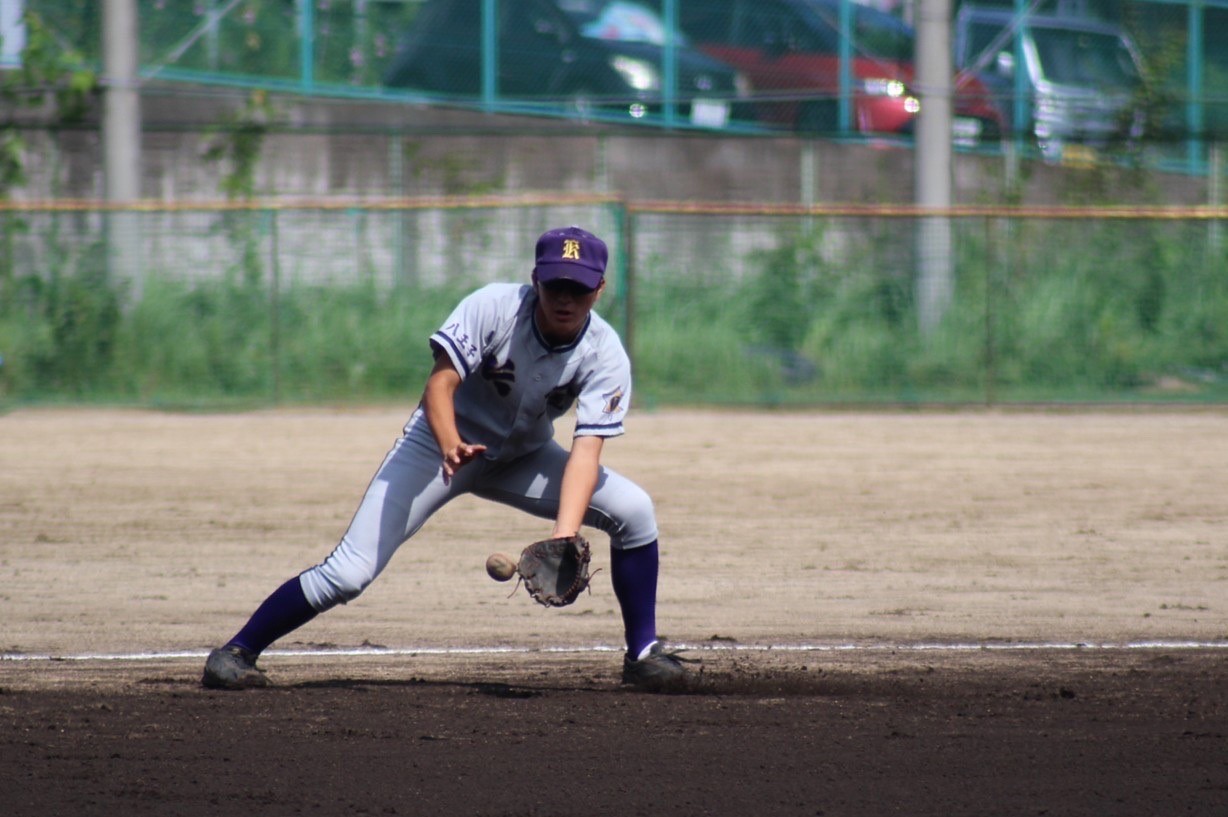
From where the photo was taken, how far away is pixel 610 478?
17.7 ft

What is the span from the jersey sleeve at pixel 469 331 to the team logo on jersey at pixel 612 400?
411 millimetres

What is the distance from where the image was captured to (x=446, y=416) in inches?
192

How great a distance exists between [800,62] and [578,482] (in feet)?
46.6

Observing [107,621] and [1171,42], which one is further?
[1171,42]

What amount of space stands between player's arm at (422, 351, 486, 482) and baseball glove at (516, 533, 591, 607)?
1.17ft

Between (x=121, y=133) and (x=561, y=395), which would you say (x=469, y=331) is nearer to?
(x=561, y=395)

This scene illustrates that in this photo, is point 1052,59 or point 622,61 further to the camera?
point 1052,59

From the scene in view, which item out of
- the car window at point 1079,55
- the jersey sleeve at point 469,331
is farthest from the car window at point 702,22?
the jersey sleeve at point 469,331

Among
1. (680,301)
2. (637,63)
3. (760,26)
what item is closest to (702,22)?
(760,26)

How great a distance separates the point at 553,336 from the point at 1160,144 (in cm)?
1430

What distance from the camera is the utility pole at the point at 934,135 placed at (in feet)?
47.9

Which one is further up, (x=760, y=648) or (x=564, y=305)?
(x=564, y=305)

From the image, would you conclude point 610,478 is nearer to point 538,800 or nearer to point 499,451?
point 499,451

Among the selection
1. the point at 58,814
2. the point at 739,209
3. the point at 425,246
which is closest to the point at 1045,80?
the point at 739,209
